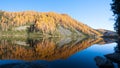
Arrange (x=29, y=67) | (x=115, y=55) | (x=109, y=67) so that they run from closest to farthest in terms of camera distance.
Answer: (x=29, y=67) < (x=109, y=67) < (x=115, y=55)

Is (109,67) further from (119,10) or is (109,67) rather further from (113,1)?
(113,1)

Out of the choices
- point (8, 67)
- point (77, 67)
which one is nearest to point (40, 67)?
point (8, 67)

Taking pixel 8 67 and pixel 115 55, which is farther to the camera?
pixel 115 55

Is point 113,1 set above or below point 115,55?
above

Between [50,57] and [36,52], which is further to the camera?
[36,52]

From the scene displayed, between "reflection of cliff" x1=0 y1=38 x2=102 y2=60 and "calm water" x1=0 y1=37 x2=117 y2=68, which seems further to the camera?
"reflection of cliff" x1=0 y1=38 x2=102 y2=60

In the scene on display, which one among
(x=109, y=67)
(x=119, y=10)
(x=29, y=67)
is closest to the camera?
(x=29, y=67)

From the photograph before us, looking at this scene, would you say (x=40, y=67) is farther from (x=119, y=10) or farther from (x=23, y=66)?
(x=119, y=10)

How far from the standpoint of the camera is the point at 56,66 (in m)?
39.2

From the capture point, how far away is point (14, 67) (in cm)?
3362

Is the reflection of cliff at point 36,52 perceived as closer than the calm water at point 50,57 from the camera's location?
No

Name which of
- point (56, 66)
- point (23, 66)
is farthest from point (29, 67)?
point (56, 66)

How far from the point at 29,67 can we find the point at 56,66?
7352mm

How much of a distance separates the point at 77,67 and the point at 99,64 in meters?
3.88
